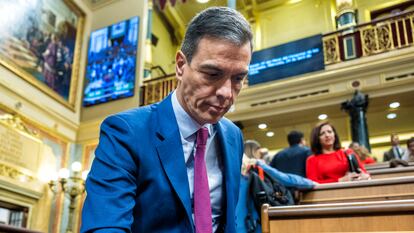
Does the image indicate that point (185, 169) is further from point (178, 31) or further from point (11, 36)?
point (178, 31)

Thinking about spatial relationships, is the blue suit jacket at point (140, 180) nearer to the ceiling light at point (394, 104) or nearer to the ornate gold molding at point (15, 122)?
the ornate gold molding at point (15, 122)

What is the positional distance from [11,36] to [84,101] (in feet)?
9.40

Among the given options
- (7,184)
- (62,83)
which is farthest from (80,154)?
(7,184)

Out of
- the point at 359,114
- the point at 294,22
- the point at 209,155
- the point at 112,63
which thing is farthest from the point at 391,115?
the point at 209,155

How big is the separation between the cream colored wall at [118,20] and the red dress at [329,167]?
7.41 metres

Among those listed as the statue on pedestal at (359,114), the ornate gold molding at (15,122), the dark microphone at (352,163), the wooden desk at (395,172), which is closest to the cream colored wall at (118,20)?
the ornate gold molding at (15,122)

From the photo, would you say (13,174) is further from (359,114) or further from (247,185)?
(359,114)

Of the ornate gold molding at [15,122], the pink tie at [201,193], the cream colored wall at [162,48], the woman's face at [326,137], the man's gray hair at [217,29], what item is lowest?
the pink tie at [201,193]

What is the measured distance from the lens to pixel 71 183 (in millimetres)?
9867

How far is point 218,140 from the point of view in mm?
1245

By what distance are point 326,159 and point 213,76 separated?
331cm

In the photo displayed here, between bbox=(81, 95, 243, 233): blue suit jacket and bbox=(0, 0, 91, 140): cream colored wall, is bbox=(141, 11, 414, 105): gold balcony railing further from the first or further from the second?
bbox=(81, 95, 243, 233): blue suit jacket

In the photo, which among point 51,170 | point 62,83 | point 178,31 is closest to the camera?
point 51,170

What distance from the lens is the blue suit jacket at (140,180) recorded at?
89cm
